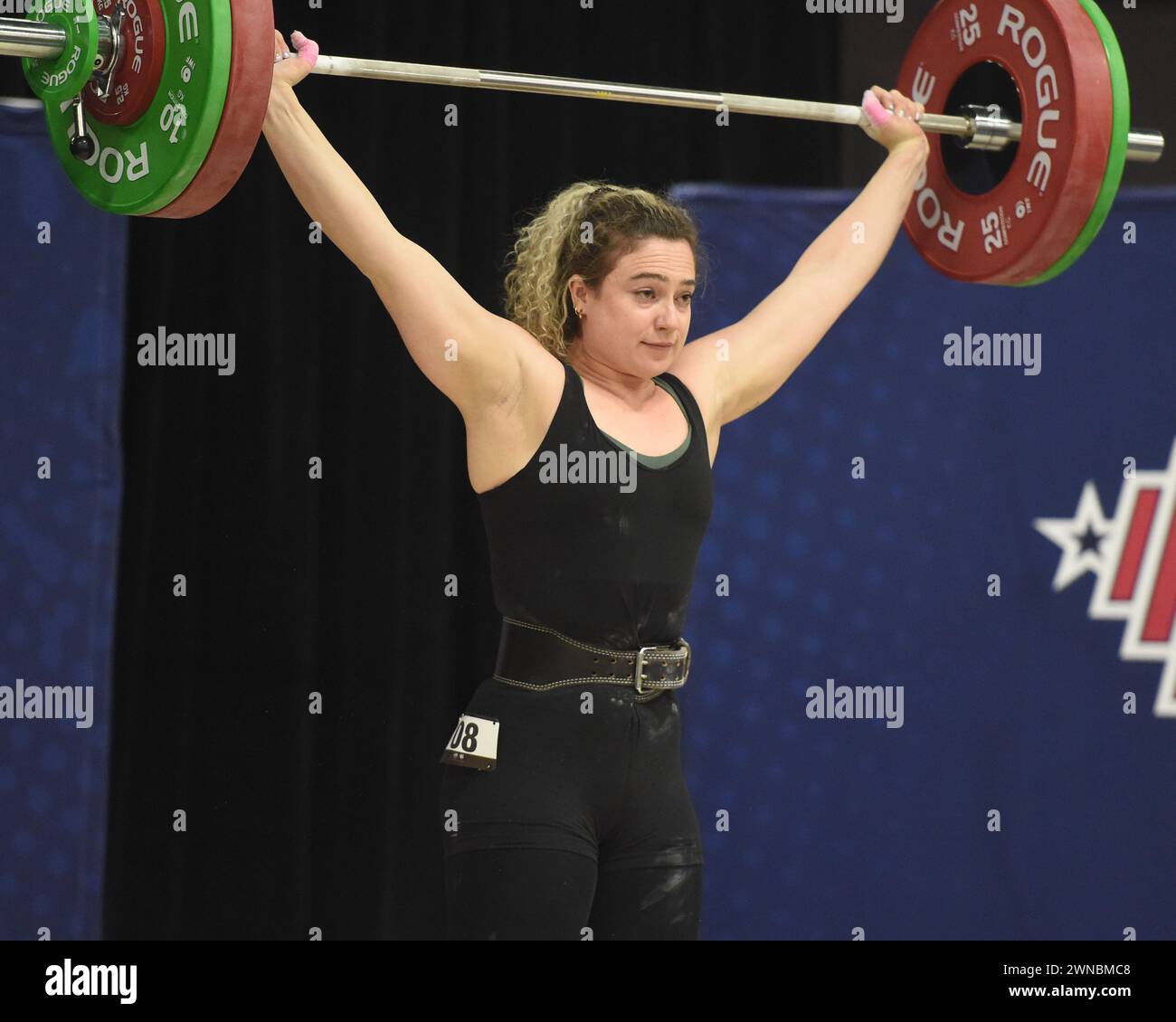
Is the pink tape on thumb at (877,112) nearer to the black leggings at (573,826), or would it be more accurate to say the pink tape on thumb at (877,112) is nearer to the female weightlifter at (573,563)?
the female weightlifter at (573,563)

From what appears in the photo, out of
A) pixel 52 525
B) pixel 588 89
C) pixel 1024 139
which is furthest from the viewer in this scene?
pixel 52 525

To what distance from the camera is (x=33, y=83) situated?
2270 mm

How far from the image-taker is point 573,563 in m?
2.16

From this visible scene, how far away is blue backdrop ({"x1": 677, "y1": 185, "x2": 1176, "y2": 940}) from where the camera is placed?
3506 mm

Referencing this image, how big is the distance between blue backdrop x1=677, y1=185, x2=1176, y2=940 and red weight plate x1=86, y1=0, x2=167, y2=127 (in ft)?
5.21

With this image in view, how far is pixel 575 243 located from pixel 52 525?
4.54ft

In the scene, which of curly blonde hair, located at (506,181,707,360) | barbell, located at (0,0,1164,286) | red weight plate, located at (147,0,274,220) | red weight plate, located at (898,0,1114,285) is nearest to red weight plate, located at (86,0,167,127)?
barbell, located at (0,0,1164,286)

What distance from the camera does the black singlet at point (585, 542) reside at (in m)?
2.16

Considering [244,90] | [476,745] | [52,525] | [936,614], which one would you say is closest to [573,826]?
[476,745]

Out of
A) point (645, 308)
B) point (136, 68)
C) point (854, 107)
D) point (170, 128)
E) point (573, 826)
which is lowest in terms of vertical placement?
point (573, 826)

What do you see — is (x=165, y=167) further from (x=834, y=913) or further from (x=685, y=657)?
(x=834, y=913)

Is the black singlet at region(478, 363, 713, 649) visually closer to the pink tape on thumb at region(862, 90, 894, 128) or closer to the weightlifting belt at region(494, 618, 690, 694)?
the weightlifting belt at region(494, 618, 690, 694)

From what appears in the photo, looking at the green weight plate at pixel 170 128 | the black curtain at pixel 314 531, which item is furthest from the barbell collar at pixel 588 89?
the black curtain at pixel 314 531

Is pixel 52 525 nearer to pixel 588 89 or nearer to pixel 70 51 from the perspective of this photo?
pixel 70 51
